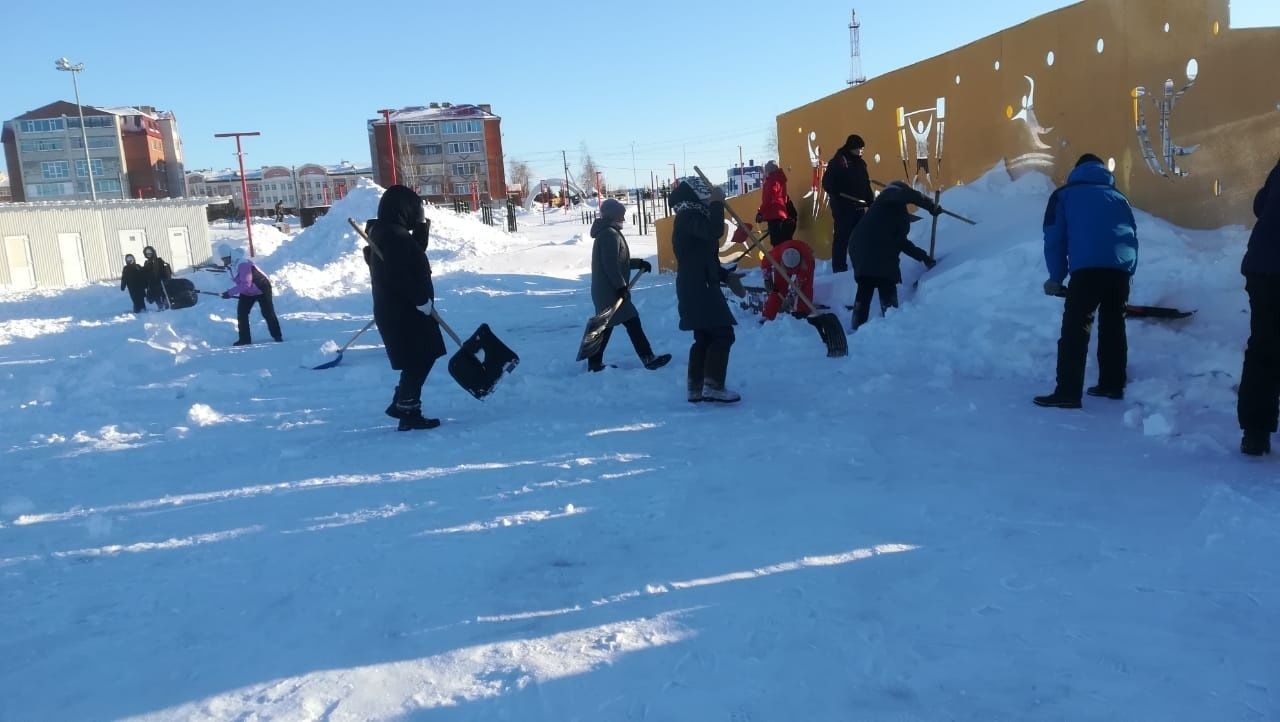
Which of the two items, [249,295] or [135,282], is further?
[135,282]

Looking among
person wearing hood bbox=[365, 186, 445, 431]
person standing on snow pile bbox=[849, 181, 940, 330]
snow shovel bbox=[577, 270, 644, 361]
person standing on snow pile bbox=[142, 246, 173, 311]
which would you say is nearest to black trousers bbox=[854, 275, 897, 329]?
person standing on snow pile bbox=[849, 181, 940, 330]

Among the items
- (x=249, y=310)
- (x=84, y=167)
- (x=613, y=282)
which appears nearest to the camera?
(x=613, y=282)

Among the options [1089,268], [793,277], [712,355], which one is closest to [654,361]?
[712,355]

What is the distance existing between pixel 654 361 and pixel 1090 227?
353 centimetres

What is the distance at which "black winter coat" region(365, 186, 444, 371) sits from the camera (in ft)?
18.4

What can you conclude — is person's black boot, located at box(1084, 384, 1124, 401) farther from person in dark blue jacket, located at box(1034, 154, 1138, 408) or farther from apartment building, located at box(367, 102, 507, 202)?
apartment building, located at box(367, 102, 507, 202)

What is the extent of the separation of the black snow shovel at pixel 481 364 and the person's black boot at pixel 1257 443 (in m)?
4.54

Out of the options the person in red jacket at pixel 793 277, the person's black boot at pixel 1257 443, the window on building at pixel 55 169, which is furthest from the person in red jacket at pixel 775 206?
the window on building at pixel 55 169

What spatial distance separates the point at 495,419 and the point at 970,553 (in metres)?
3.56

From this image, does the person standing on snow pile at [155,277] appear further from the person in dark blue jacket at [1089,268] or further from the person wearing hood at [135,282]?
the person in dark blue jacket at [1089,268]

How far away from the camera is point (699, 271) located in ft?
19.2

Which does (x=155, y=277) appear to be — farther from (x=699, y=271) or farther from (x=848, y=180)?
(x=699, y=271)

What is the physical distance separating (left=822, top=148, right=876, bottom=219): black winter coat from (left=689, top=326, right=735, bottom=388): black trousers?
13.1 ft

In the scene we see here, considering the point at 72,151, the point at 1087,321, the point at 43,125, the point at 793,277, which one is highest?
the point at 43,125
